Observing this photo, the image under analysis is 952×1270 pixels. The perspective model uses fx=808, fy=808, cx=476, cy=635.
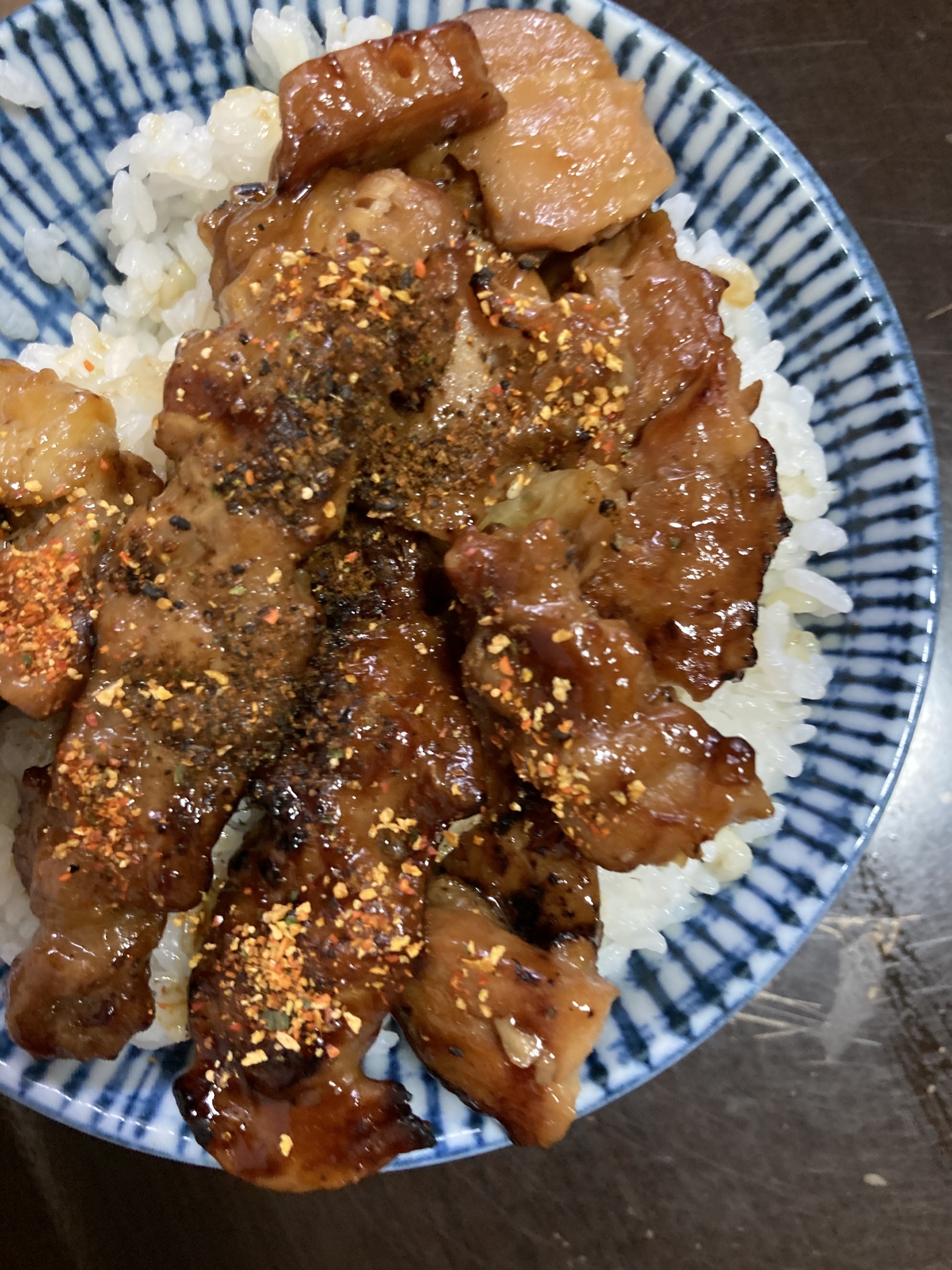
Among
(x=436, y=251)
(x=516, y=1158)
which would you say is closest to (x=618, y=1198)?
(x=516, y=1158)

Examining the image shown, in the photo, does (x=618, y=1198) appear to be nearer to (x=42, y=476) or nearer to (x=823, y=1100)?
(x=823, y=1100)

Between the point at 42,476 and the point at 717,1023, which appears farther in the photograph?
the point at 717,1023

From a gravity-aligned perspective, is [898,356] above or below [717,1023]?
above

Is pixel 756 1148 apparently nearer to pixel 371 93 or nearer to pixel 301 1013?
pixel 301 1013

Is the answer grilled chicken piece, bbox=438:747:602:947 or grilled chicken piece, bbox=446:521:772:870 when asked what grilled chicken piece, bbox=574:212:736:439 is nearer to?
grilled chicken piece, bbox=446:521:772:870

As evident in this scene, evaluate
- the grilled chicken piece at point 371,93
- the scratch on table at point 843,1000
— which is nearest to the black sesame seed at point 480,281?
the grilled chicken piece at point 371,93

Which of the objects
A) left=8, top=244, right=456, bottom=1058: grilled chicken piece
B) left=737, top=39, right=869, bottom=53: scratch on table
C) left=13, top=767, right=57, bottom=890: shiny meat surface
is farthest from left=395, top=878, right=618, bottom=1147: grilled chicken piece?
left=737, top=39, right=869, bottom=53: scratch on table
